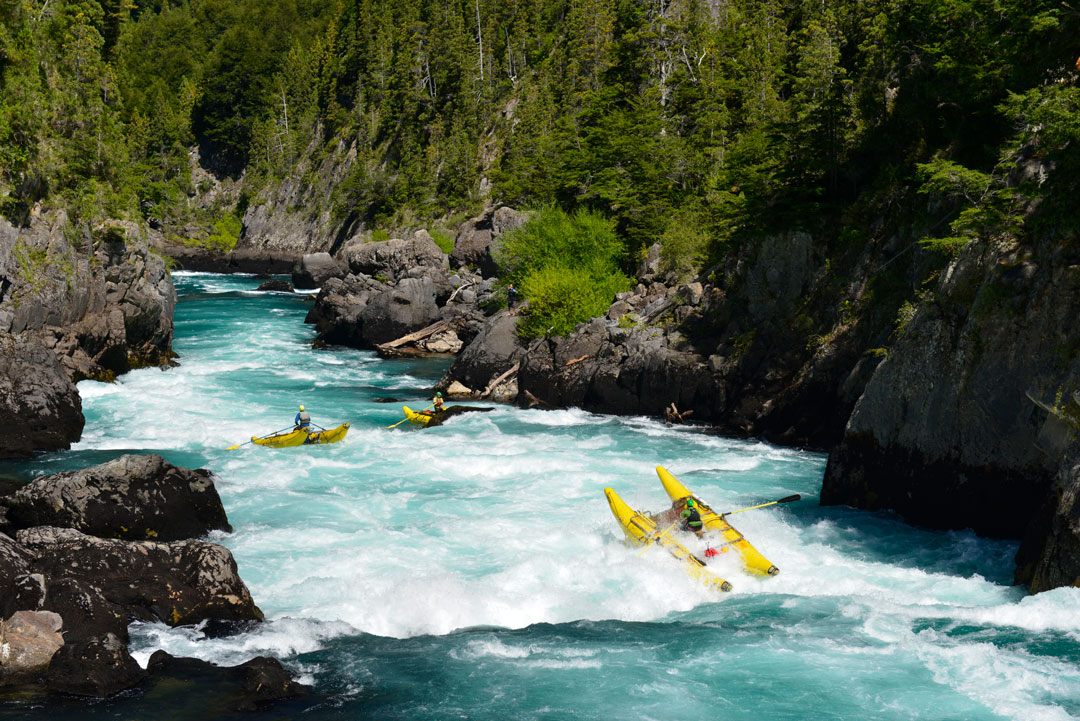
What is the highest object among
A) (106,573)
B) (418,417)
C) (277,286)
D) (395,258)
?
(395,258)

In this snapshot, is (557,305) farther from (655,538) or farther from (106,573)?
(106,573)

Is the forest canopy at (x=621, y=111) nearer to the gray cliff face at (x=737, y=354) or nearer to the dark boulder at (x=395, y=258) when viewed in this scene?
the gray cliff face at (x=737, y=354)

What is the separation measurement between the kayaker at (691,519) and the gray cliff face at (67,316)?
14.6m

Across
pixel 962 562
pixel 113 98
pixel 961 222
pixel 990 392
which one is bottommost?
pixel 962 562

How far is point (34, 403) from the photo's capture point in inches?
851

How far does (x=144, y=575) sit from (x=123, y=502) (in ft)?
8.50

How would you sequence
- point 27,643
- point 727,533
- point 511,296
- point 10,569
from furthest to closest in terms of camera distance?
point 511,296 < point 727,533 < point 10,569 < point 27,643

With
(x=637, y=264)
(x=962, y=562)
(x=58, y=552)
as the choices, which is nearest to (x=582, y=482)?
(x=962, y=562)

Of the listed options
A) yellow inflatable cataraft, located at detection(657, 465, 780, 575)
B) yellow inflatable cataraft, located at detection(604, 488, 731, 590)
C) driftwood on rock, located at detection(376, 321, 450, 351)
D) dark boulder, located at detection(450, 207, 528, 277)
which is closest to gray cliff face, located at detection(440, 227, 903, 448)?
yellow inflatable cataraft, located at detection(657, 465, 780, 575)

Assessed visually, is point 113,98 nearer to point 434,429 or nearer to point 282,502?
point 434,429

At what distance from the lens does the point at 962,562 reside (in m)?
15.0

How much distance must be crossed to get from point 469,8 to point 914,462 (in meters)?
74.6

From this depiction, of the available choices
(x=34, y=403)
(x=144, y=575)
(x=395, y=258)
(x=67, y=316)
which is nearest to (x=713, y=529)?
(x=144, y=575)

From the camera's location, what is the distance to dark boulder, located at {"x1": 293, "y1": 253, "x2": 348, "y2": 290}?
60812mm
